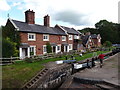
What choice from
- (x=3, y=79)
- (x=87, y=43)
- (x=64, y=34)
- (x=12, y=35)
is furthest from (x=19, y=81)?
(x=87, y=43)

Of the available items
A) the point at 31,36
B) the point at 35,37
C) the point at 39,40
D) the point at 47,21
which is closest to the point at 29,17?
the point at 31,36

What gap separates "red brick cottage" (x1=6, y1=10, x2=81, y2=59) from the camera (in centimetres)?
2133

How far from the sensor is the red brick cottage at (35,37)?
70.0 feet

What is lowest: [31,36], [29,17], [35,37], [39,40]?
[39,40]

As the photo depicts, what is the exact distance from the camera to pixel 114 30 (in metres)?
79.0

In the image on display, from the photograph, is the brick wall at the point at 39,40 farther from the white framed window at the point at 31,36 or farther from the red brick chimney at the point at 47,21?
the red brick chimney at the point at 47,21

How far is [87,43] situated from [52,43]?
63.0ft

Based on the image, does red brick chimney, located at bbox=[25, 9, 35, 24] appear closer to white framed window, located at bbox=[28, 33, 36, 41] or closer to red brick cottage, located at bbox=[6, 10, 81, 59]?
red brick cottage, located at bbox=[6, 10, 81, 59]

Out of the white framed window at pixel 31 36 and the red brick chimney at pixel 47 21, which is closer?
the white framed window at pixel 31 36

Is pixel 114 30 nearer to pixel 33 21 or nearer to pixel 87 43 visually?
pixel 87 43

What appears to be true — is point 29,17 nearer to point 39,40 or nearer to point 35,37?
point 35,37

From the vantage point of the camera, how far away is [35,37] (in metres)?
23.6

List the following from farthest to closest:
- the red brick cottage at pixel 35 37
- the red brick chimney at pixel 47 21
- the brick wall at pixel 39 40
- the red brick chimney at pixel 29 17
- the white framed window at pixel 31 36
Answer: the red brick chimney at pixel 47 21 → the red brick chimney at pixel 29 17 → the white framed window at pixel 31 36 → the brick wall at pixel 39 40 → the red brick cottage at pixel 35 37

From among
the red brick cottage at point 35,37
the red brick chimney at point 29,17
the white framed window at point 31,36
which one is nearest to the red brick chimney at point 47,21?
the red brick cottage at point 35,37
